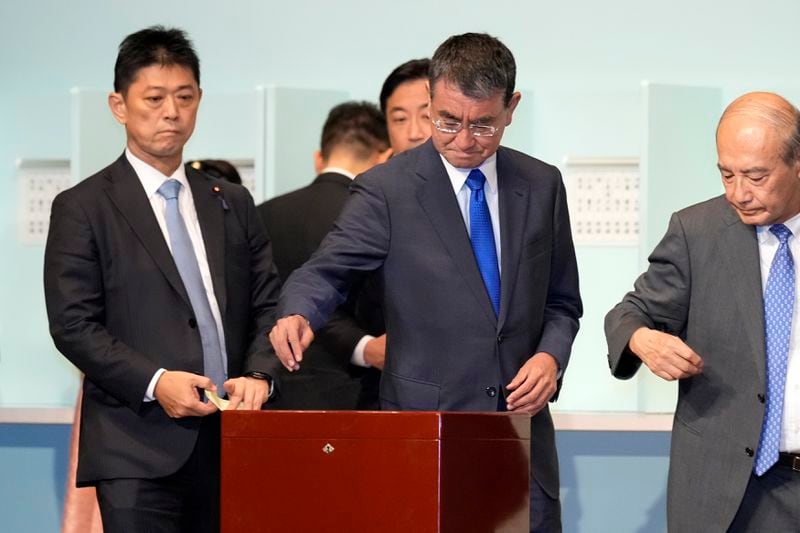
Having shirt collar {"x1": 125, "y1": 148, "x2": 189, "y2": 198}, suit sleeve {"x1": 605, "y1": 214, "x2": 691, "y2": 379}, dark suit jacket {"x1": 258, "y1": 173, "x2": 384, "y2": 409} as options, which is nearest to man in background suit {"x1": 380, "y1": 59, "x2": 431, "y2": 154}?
dark suit jacket {"x1": 258, "y1": 173, "x2": 384, "y2": 409}

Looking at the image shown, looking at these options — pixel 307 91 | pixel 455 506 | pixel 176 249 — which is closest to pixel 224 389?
pixel 176 249

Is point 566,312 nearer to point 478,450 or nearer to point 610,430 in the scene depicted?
point 478,450

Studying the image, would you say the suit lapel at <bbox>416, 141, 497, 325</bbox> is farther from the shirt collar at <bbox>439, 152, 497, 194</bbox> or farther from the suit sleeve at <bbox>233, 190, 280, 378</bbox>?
the suit sleeve at <bbox>233, 190, 280, 378</bbox>

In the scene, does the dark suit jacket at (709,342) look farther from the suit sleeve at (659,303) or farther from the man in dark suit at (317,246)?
the man in dark suit at (317,246)

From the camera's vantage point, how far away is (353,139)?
182 inches

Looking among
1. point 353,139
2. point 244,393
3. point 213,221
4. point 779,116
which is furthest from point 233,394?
point 353,139

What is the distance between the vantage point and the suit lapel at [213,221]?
131 inches

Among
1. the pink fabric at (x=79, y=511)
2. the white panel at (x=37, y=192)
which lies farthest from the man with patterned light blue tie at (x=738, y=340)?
the white panel at (x=37, y=192)

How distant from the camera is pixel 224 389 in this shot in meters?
3.23

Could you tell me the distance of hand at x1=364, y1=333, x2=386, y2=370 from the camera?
372 cm

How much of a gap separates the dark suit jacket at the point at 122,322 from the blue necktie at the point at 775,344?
45.7 inches

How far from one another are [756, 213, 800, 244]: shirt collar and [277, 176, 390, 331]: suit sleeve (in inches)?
33.1

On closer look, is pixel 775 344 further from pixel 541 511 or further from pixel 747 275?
pixel 541 511

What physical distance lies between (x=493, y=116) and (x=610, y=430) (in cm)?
211
